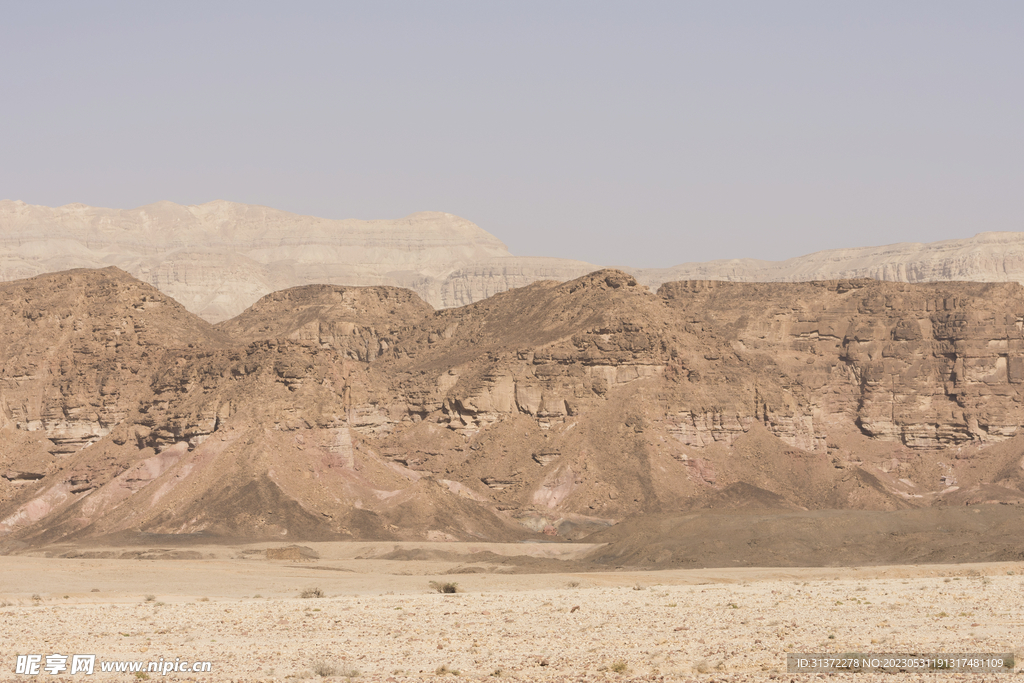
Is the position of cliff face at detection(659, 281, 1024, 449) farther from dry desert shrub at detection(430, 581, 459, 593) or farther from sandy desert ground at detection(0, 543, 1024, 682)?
Answer: dry desert shrub at detection(430, 581, 459, 593)

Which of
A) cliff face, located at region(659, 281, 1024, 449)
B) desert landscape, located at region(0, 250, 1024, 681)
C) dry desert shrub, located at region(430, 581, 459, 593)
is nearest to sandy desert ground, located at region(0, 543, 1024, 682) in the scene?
desert landscape, located at region(0, 250, 1024, 681)

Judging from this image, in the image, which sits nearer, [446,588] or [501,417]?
[446,588]

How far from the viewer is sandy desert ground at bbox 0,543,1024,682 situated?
85.9 feet

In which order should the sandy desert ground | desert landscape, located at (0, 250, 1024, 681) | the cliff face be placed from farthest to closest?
the cliff face, desert landscape, located at (0, 250, 1024, 681), the sandy desert ground

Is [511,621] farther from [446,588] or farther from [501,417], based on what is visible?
[501,417]

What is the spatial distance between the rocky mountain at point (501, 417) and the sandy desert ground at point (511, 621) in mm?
20068

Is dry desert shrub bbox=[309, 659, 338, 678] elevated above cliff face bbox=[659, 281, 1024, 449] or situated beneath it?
situated beneath

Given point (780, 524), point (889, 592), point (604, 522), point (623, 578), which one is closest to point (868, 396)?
point (604, 522)

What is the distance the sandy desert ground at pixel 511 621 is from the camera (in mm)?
26188

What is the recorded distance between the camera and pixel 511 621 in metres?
34.0

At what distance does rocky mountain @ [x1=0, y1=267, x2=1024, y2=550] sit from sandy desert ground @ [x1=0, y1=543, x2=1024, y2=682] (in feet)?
65.8

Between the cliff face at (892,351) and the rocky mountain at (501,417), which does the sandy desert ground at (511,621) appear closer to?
the rocky mountain at (501,417)

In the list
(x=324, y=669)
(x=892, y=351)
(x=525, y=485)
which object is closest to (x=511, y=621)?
(x=324, y=669)

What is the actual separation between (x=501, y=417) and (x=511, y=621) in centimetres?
5613
